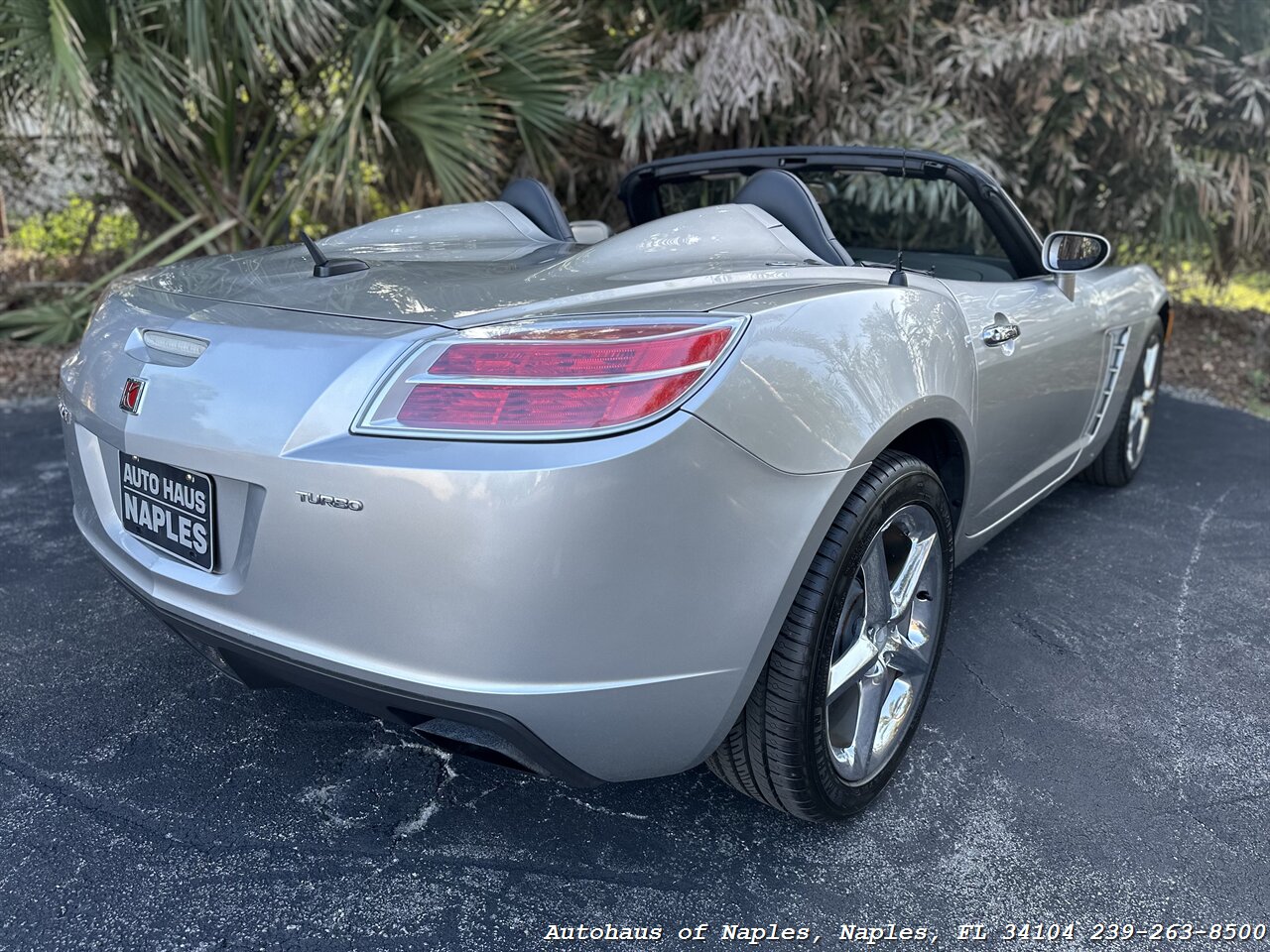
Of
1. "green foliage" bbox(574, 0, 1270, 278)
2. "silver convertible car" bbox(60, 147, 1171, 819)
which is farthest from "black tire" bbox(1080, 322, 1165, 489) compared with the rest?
"silver convertible car" bbox(60, 147, 1171, 819)

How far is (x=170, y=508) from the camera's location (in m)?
1.78

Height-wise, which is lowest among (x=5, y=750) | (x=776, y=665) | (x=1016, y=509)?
(x=5, y=750)

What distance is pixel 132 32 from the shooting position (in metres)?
5.05

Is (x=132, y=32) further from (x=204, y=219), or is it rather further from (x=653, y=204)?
(x=653, y=204)

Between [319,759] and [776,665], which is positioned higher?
[776,665]

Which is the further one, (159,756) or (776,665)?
(159,756)

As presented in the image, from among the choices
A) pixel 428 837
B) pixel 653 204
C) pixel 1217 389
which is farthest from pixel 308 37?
pixel 1217 389

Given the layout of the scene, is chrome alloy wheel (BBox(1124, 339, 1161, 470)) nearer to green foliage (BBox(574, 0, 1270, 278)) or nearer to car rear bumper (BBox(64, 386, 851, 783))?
green foliage (BBox(574, 0, 1270, 278))

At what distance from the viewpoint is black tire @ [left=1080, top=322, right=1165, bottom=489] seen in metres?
4.00

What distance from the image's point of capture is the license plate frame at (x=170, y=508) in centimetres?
170

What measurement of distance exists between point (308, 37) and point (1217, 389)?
5.67 m

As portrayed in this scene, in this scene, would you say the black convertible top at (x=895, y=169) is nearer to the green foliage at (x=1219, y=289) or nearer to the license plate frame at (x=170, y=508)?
the license plate frame at (x=170, y=508)

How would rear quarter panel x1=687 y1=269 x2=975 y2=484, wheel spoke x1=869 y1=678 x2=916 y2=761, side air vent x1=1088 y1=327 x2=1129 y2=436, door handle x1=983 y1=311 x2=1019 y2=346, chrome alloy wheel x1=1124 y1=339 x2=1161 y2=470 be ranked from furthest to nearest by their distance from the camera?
chrome alloy wheel x1=1124 y1=339 x2=1161 y2=470, side air vent x1=1088 y1=327 x2=1129 y2=436, door handle x1=983 y1=311 x2=1019 y2=346, wheel spoke x1=869 y1=678 x2=916 y2=761, rear quarter panel x1=687 y1=269 x2=975 y2=484

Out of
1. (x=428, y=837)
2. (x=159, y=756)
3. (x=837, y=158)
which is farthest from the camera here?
(x=837, y=158)
